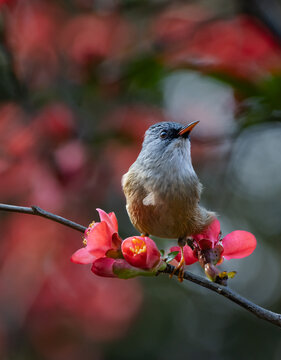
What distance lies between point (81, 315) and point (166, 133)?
7.21 feet

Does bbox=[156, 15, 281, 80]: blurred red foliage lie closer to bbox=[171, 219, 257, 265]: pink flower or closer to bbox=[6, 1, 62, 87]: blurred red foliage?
bbox=[6, 1, 62, 87]: blurred red foliage

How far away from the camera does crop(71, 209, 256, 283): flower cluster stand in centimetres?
142

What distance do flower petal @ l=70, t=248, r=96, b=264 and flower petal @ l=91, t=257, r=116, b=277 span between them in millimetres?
45

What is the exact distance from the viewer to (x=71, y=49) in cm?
392

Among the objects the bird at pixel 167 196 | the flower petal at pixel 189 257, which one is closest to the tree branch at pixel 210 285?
the flower petal at pixel 189 257

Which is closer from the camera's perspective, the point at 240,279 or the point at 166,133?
the point at 166,133

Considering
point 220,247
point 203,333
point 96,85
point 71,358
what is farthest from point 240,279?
point 220,247

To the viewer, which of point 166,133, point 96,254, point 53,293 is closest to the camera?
point 96,254

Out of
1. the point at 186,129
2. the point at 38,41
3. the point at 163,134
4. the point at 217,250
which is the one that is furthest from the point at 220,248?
the point at 38,41

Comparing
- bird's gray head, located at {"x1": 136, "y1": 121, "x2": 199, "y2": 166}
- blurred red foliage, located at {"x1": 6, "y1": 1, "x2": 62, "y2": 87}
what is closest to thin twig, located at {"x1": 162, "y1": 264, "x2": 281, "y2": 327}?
bird's gray head, located at {"x1": 136, "y1": 121, "x2": 199, "y2": 166}

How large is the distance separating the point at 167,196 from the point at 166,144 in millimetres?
424

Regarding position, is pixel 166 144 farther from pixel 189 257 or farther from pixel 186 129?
pixel 189 257

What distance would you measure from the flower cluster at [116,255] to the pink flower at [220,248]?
0.81 feet

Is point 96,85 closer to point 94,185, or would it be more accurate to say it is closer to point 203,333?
point 94,185
